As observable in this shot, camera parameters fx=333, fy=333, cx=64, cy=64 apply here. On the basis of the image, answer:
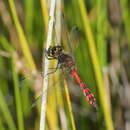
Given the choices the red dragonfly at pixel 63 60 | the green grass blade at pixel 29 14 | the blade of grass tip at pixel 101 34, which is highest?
the green grass blade at pixel 29 14

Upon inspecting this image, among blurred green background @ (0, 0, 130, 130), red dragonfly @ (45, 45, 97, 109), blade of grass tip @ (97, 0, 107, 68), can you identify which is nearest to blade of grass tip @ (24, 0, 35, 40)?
blurred green background @ (0, 0, 130, 130)

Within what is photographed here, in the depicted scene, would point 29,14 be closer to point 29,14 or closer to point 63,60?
point 29,14

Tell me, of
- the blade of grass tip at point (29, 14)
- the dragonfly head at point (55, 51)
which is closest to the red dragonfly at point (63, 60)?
the dragonfly head at point (55, 51)

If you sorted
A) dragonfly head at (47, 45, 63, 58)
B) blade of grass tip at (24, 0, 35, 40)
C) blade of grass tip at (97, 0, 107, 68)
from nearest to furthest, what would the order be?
1. dragonfly head at (47, 45, 63, 58)
2. blade of grass tip at (97, 0, 107, 68)
3. blade of grass tip at (24, 0, 35, 40)

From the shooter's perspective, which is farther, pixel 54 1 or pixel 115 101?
pixel 115 101

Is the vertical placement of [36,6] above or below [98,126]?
above

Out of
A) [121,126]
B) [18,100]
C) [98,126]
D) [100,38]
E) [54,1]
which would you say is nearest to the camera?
[54,1]

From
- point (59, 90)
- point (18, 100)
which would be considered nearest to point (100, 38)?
point (59, 90)

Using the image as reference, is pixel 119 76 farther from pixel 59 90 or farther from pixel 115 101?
pixel 59 90

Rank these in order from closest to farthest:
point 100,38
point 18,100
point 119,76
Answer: point 18,100, point 100,38, point 119,76

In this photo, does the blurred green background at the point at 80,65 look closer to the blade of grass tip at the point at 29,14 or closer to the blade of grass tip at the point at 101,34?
the blade of grass tip at the point at 29,14

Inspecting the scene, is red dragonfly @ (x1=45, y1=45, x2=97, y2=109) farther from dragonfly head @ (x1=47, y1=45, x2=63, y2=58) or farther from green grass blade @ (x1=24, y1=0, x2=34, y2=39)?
green grass blade @ (x1=24, y1=0, x2=34, y2=39)
